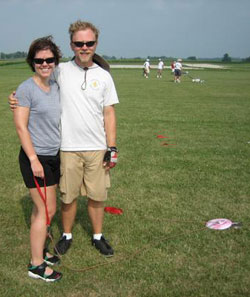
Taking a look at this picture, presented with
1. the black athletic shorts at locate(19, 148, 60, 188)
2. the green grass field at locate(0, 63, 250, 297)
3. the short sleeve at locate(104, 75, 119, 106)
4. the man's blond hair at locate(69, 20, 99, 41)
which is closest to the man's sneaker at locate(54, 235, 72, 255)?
the green grass field at locate(0, 63, 250, 297)

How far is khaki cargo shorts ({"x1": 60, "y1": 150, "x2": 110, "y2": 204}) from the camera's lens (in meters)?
3.37

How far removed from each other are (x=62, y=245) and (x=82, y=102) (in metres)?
1.44

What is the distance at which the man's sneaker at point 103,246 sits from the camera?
12.0 ft

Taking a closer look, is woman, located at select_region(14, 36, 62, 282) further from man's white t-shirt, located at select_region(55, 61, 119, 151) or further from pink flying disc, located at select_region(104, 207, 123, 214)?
pink flying disc, located at select_region(104, 207, 123, 214)

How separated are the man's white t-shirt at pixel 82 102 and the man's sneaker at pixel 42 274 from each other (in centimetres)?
104

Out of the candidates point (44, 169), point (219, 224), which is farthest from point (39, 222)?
point (219, 224)

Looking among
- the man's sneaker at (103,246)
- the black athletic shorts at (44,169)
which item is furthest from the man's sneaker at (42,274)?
the black athletic shorts at (44,169)

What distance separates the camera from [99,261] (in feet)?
11.8

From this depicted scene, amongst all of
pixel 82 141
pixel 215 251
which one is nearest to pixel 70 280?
pixel 82 141

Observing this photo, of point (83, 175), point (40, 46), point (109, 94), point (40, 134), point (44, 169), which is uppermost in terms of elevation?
point (40, 46)

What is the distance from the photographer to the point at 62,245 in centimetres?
374

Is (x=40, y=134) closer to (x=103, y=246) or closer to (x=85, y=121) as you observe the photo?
(x=85, y=121)

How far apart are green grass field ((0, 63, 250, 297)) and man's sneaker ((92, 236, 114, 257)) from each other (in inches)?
2.5

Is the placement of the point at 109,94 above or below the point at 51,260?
above
